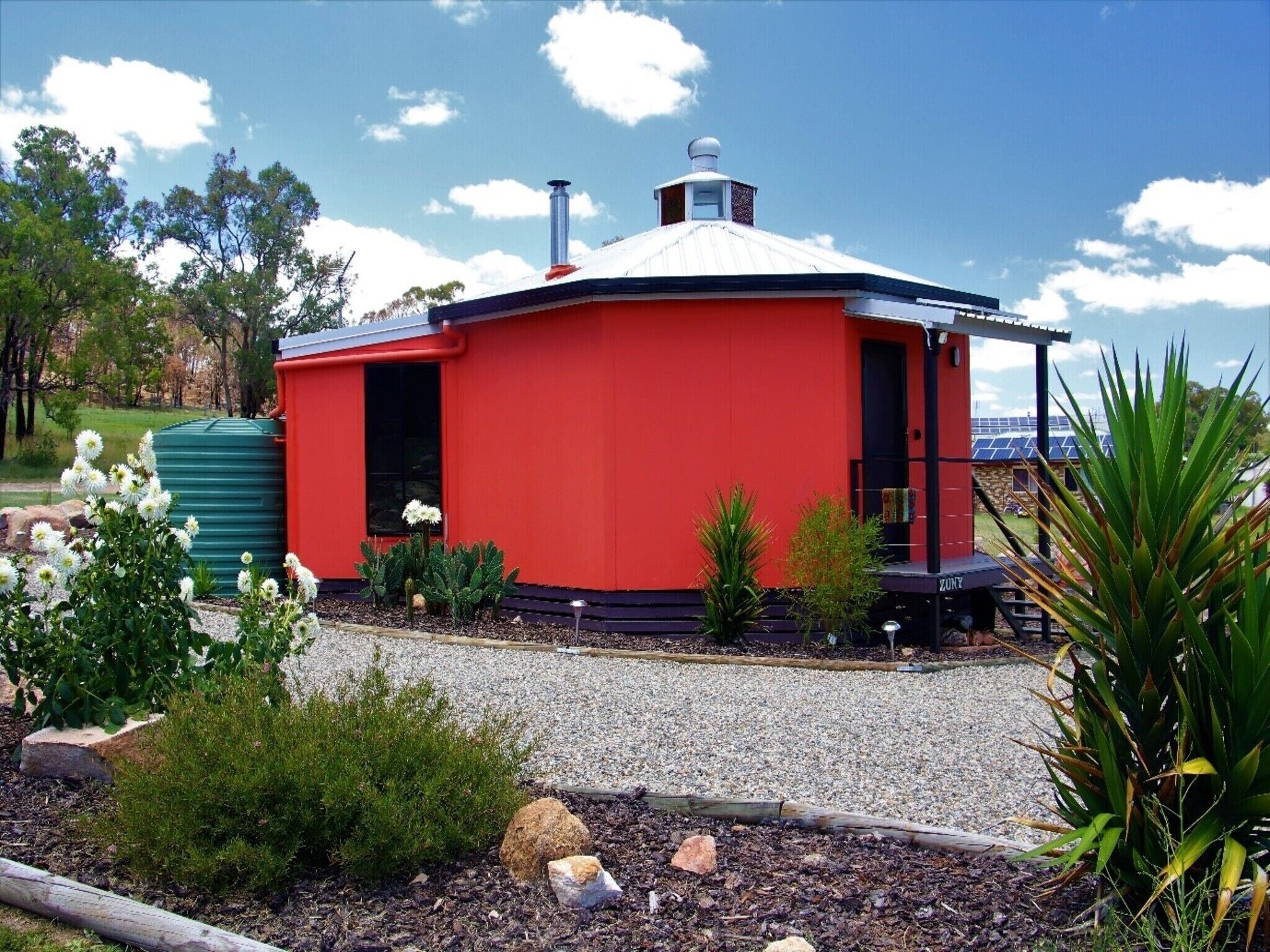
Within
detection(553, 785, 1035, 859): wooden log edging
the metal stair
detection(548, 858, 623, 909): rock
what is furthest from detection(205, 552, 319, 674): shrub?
the metal stair

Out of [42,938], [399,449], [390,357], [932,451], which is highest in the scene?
[390,357]

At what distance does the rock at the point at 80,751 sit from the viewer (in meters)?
4.72

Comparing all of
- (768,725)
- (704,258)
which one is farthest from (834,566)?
(704,258)

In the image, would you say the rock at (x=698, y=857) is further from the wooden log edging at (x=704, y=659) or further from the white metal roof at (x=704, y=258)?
the white metal roof at (x=704, y=258)

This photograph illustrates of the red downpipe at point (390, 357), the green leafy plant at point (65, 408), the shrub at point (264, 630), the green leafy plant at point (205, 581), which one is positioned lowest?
the green leafy plant at point (205, 581)

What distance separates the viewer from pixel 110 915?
3566 millimetres

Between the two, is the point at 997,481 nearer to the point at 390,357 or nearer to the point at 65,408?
the point at 390,357

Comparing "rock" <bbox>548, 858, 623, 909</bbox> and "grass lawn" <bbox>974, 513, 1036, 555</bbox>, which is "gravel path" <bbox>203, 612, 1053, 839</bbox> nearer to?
"rock" <bbox>548, 858, 623, 909</bbox>

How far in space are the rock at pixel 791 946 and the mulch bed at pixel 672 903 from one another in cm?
13

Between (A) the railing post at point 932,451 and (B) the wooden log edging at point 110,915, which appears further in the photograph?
(A) the railing post at point 932,451

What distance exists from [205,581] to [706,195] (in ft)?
23.0

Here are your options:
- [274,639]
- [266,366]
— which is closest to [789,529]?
[274,639]

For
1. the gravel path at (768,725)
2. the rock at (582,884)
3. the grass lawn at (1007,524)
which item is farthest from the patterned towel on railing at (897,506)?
the rock at (582,884)

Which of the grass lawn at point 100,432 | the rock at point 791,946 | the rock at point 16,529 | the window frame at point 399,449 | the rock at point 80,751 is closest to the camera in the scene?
the rock at point 791,946
